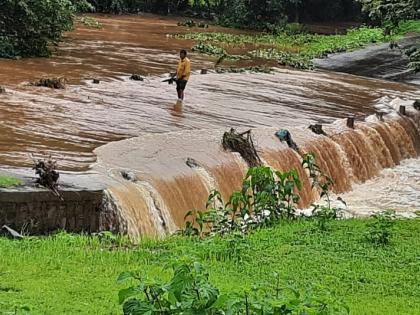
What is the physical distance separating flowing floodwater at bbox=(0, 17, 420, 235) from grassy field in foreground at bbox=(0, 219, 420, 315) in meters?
2.15

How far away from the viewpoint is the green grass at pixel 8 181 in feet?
30.3

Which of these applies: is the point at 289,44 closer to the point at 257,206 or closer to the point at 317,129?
the point at 317,129

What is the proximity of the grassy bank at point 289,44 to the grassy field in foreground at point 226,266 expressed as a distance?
71.9 feet

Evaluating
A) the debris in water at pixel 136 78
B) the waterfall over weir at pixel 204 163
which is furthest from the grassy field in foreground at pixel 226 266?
the debris in water at pixel 136 78

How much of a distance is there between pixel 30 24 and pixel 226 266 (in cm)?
1763

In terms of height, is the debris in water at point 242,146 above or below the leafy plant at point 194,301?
below

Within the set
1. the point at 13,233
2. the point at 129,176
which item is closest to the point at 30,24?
the point at 129,176

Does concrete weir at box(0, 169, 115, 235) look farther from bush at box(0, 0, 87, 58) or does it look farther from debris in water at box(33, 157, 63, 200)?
bush at box(0, 0, 87, 58)

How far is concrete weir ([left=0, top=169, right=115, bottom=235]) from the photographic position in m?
9.07

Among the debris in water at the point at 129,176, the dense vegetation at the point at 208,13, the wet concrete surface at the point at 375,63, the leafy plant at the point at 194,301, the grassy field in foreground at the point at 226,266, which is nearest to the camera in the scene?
the leafy plant at the point at 194,301

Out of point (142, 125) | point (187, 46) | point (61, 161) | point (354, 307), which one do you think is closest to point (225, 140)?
point (142, 125)

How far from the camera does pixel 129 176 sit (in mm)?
11258

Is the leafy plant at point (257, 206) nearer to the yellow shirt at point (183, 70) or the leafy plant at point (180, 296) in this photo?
the leafy plant at point (180, 296)

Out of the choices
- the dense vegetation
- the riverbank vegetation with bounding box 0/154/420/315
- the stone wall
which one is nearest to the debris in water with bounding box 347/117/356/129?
the dense vegetation
